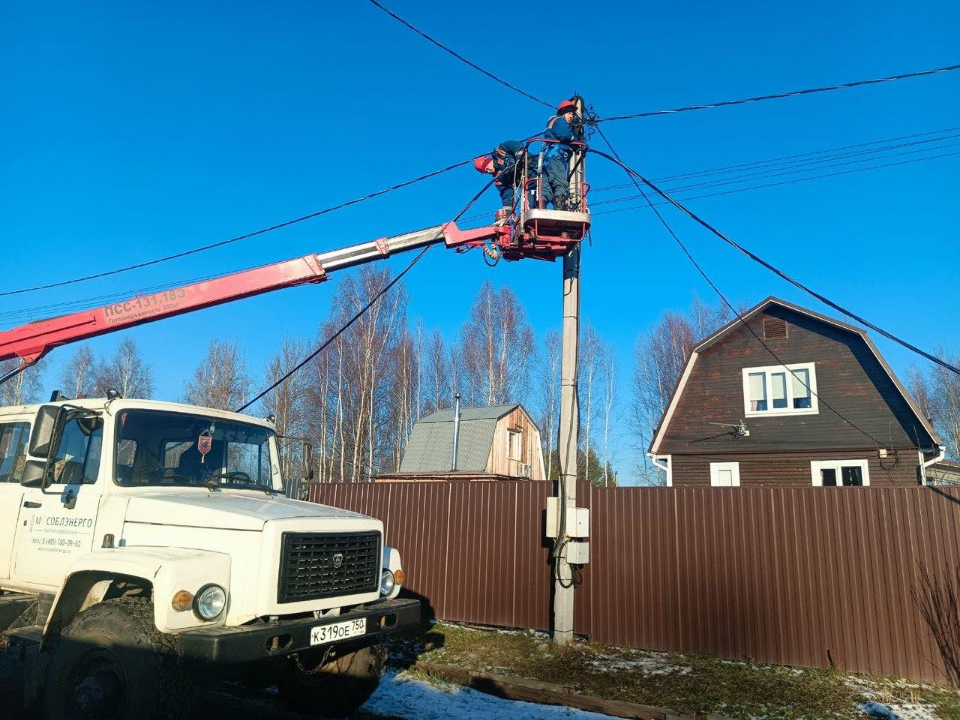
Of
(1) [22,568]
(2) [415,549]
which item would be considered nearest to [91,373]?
(2) [415,549]

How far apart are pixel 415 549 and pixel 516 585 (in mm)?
1830

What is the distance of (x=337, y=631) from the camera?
4785mm

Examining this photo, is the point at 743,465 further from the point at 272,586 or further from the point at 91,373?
the point at 91,373

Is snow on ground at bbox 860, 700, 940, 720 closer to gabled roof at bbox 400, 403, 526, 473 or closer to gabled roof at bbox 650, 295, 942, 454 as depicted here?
gabled roof at bbox 650, 295, 942, 454

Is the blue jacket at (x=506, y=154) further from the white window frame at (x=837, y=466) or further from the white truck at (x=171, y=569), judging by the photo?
the white window frame at (x=837, y=466)

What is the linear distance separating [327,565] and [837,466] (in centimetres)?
1617

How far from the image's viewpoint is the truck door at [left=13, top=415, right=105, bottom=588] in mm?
5316

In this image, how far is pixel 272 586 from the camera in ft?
14.8

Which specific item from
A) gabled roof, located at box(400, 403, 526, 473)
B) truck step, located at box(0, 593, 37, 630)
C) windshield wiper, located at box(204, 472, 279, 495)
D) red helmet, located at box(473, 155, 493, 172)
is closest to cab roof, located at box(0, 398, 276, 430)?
windshield wiper, located at box(204, 472, 279, 495)

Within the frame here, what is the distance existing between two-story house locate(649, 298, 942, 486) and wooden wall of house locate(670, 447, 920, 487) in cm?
2

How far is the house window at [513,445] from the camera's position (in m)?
32.3

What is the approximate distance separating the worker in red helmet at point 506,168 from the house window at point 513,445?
23062mm

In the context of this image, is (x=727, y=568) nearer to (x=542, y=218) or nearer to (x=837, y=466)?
(x=542, y=218)

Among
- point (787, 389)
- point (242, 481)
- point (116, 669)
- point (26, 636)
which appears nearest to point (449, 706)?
point (242, 481)
